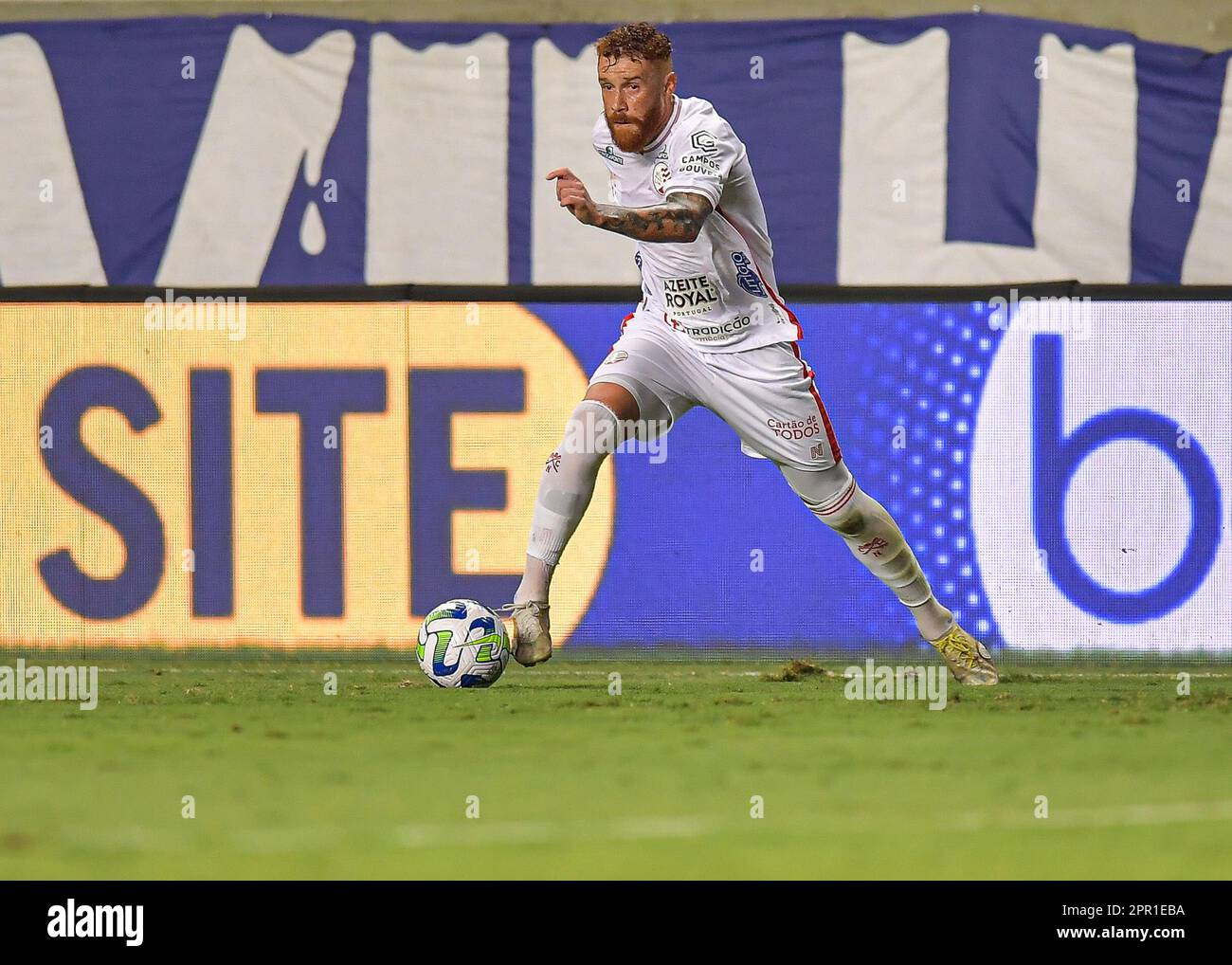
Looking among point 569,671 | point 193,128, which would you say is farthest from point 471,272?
point 569,671

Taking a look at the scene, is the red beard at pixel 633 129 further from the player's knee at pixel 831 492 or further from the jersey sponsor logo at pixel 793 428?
the player's knee at pixel 831 492

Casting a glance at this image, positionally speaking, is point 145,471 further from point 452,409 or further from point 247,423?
point 452,409

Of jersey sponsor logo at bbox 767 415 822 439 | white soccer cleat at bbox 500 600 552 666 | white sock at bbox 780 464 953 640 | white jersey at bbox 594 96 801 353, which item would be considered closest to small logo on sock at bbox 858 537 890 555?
white sock at bbox 780 464 953 640

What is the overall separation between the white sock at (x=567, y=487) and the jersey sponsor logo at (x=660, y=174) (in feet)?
2.88

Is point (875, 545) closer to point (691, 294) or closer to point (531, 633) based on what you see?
point (691, 294)

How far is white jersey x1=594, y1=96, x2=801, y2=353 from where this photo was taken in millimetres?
7262

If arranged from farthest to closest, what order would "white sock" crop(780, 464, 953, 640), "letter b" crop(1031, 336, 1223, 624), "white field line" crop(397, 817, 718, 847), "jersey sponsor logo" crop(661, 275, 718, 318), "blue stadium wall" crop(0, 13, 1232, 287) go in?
1. "blue stadium wall" crop(0, 13, 1232, 287)
2. "letter b" crop(1031, 336, 1223, 624)
3. "white sock" crop(780, 464, 953, 640)
4. "jersey sponsor logo" crop(661, 275, 718, 318)
5. "white field line" crop(397, 817, 718, 847)

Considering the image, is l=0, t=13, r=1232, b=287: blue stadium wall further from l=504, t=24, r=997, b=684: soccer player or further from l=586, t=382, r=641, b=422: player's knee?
l=586, t=382, r=641, b=422: player's knee

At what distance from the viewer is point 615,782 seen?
522 cm

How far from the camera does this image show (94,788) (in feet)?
16.9

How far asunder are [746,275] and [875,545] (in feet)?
3.96

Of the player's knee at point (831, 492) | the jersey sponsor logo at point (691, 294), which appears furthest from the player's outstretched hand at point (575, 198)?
the player's knee at point (831, 492)

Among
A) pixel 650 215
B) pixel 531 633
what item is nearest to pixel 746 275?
pixel 650 215

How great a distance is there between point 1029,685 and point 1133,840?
3.59 metres
